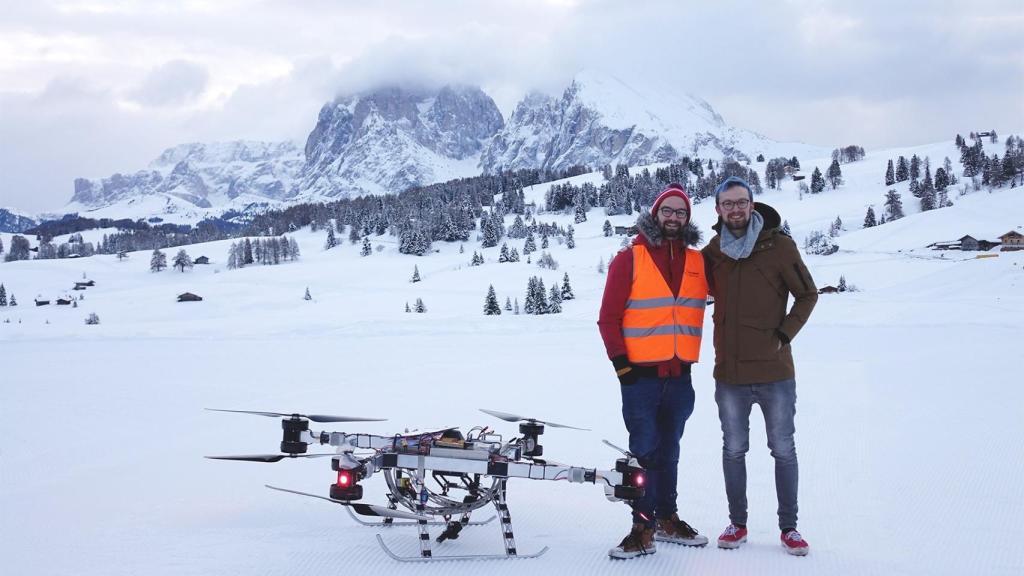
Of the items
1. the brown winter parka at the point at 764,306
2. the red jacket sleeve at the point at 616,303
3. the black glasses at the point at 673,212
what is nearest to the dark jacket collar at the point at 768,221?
the brown winter parka at the point at 764,306

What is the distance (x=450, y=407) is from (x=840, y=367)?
25.2ft

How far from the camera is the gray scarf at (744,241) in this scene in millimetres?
4703

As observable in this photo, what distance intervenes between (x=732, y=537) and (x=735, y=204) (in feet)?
7.44

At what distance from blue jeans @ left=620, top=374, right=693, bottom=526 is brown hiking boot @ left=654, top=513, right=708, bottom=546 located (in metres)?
0.05

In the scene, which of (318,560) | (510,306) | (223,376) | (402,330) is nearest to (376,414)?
(223,376)

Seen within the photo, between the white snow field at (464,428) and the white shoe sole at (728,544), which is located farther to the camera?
the white shoe sole at (728,544)

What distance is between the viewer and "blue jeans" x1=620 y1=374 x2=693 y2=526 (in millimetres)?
4734

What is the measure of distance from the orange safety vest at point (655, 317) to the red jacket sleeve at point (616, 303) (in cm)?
5

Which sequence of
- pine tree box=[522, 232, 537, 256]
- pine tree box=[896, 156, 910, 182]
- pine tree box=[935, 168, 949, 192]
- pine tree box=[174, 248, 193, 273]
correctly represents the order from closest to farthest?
pine tree box=[522, 232, 537, 256], pine tree box=[174, 248, 193, 273], pine tree box=[935, 168, 949, 192], pine tree box=[896, 156, 910, 182]

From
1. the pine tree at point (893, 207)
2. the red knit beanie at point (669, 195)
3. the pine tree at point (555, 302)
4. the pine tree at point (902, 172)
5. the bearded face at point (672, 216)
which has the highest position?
the pine tree at point (902, 172)

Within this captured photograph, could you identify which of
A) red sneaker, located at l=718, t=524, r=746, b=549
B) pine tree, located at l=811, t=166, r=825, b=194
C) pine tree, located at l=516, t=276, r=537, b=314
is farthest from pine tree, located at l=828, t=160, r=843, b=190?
red sneaker, located at l=718, t=524, r=746, b=549

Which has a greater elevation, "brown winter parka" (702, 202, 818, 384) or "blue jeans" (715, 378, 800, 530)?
"brown winter parka" (702, 202, 818, 384)

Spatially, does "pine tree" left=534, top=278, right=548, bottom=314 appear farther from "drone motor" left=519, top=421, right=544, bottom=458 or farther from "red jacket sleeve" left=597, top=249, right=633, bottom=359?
"red jacket sleeve" left=597, top=249, right=633, bottom=359

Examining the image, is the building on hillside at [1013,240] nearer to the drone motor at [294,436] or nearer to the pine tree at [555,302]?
the pine tree at [555,302]
